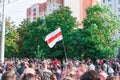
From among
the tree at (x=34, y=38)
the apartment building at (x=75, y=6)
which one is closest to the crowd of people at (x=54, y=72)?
the tree at (x=34, y=38)

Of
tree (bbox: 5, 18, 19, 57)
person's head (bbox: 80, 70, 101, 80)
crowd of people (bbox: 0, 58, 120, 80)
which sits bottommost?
tree (bbox: 5, 18, 19, 57)

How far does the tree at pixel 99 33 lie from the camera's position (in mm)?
57188

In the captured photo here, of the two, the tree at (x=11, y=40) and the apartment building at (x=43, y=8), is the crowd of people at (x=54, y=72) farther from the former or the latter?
the apartment building at (x=43, y=8)

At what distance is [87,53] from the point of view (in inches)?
2301

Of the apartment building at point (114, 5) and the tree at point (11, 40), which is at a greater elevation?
the apartment building at point (114, 5)

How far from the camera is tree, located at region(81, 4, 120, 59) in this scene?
57188 mm

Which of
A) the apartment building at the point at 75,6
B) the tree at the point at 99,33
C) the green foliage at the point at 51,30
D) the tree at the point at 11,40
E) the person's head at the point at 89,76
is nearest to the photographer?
the person's head at the point at 89,76

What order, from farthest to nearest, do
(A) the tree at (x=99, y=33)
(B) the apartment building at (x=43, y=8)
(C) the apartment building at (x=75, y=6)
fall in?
(B) the apartment building at (x=43, y=8) < (C) the apartment building at (x=75, y=6) < (A) the tree at (x=99, y=33)

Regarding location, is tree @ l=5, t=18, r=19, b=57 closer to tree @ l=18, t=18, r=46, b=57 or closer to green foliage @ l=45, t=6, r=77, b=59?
tree @ l=18, t=18, r=46, b=57

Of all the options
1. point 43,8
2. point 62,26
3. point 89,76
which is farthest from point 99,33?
point 43,8

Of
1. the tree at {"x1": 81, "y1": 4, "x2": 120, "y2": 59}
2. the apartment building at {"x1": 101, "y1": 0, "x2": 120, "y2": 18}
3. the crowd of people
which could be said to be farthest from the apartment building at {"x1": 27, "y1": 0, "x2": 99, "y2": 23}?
the crowd of people

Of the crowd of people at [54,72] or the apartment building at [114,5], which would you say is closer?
the crowd of people at [54,72]

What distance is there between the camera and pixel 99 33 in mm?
58281

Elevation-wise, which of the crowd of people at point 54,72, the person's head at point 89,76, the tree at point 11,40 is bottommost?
the tree at point 11,40
